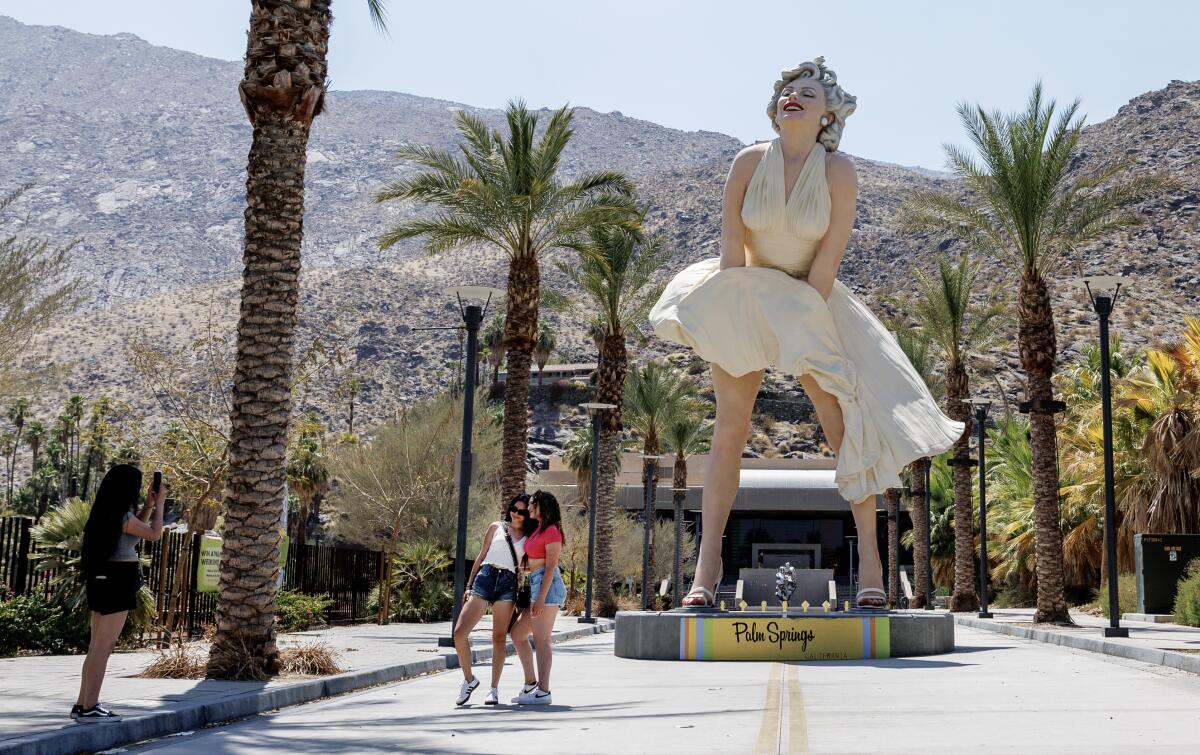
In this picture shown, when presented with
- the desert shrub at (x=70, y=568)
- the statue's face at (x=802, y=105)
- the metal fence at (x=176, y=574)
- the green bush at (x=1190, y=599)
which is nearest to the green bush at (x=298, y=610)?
the metal fence at (x=176, y=574)

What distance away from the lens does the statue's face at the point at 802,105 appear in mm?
15602

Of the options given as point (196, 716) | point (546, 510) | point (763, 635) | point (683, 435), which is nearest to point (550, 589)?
point (546, 510)

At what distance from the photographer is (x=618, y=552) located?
53062 mm

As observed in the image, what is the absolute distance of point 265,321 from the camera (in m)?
12.2

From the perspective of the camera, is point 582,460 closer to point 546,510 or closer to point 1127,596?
point 1127,596

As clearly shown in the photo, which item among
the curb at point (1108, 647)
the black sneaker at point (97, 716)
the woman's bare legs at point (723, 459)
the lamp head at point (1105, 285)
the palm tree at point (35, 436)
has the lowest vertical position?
the black sneaker at point (97, 716)

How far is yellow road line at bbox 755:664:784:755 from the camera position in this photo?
693 cm

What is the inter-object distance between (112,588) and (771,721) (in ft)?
13.2

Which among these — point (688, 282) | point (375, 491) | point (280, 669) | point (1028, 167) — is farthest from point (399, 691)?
point (375, 491)

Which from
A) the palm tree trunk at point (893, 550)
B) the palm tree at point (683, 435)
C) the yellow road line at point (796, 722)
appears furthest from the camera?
the palm tree at point (683, 435)

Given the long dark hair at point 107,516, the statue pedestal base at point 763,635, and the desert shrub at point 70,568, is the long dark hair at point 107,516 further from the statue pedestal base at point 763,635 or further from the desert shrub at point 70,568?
the statue pedestal base at point 763,635

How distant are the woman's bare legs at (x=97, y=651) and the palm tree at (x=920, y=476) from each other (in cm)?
3462

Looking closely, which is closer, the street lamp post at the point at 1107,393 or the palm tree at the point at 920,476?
the street lamp post at the point at 1107,393

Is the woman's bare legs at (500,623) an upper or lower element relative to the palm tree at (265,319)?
lower
